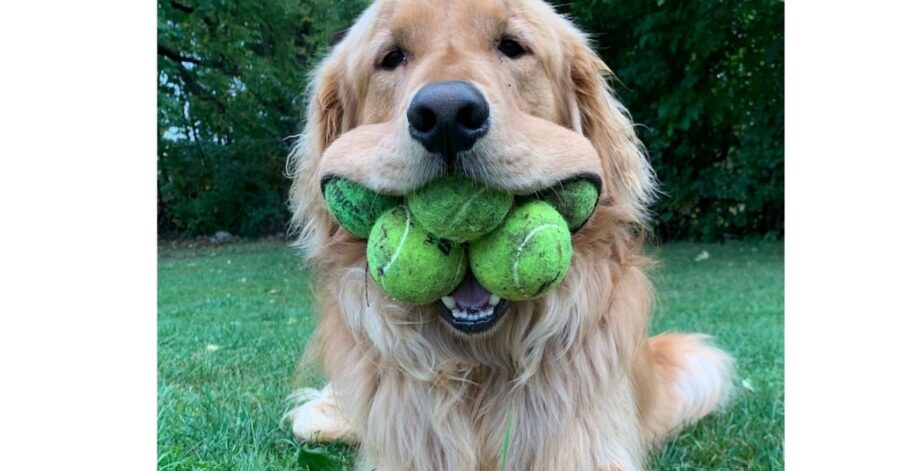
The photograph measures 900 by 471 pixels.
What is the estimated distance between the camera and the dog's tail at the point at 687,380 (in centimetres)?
261

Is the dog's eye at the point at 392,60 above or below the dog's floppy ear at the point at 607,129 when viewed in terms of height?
above

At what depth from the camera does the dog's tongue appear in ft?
5.65

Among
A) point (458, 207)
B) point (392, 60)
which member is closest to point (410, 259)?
point (458, 207)

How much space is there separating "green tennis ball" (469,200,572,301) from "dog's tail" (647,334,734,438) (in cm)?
110

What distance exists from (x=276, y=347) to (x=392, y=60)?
8.23 feet

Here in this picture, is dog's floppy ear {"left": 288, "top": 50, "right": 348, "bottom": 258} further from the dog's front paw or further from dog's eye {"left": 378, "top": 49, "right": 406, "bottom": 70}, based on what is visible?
the dog's front paw

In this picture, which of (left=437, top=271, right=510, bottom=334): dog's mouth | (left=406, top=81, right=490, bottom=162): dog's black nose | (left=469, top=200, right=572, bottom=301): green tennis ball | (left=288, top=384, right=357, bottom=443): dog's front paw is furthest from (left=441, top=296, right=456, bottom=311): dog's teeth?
(left=288, top=384, right=357, bottom=443): dog's front paw

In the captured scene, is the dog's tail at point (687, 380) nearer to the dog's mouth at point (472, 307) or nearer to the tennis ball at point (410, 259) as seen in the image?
the dog's mouth at point (472, 307)

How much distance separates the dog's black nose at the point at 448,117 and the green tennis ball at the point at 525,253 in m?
0.22

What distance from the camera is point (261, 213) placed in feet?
17.0

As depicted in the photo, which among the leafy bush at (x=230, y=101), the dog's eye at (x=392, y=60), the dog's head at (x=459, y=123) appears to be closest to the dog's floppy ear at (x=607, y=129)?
the dog's head at (x=459, y=123)

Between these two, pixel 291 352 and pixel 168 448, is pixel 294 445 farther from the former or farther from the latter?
pixel 291 352
